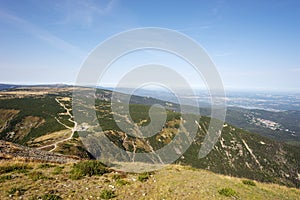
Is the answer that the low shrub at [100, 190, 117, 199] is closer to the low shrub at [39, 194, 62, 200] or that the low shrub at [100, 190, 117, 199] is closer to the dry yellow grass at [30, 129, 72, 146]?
the low shrub at [39, 194, 62, 200]

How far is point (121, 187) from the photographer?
51.4 feet

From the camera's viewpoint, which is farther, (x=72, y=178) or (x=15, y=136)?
(x=15, y=136)

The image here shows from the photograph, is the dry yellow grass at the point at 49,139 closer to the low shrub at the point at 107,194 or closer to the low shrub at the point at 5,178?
the low shrub at the point at 5,178

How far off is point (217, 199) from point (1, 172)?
16.4 meters

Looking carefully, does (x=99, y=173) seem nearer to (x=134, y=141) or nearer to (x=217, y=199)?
(x=217, y=199)

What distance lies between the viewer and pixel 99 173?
1858cm

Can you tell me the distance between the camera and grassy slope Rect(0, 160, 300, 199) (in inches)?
546

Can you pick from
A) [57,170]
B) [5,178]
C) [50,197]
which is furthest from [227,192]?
[5,178]

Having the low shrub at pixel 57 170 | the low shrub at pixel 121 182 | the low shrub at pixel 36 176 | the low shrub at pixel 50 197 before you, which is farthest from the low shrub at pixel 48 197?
the low shrub at pixel 57 170

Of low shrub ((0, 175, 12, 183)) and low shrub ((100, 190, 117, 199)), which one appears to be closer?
low shrub ((100, 190, 117, 199))

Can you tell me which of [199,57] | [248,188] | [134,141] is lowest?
[134,141]

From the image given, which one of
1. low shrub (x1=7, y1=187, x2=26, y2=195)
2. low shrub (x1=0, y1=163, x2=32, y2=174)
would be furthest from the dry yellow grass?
low shrub (x1=7, y1=187, x2=26, y2=195)

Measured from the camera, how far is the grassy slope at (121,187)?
1388 centimetres

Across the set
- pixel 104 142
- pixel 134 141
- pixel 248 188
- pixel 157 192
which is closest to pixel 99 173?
pixel 157 192
